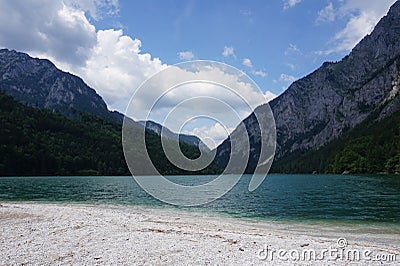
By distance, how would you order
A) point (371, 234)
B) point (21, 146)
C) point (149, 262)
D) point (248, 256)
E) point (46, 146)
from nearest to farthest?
1. point (149, 262)
2. point (248, 256)
3. point (371, 234)
4. point (21, 146)
5. point (46, 146)

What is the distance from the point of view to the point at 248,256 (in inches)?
558

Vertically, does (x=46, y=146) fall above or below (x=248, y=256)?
above

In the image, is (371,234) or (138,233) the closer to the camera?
(138,233)

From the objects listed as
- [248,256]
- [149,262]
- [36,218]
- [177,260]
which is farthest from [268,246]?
[36,218]

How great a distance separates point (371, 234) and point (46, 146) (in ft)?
631

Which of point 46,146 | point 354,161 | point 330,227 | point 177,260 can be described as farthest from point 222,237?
point 46,146

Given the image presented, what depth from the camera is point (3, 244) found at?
15.8m

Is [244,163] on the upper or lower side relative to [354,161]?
lower

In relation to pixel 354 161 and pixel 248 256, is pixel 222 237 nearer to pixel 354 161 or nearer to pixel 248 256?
pixel 248 256

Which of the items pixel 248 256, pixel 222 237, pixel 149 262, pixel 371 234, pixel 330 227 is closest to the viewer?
pixel 149 262

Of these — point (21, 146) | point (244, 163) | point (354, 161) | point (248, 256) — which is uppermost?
point (354, 161)

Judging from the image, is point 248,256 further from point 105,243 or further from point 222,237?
point 105,243

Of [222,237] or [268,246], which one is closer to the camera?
[268,246]

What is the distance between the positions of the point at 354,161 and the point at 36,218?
18075cm
